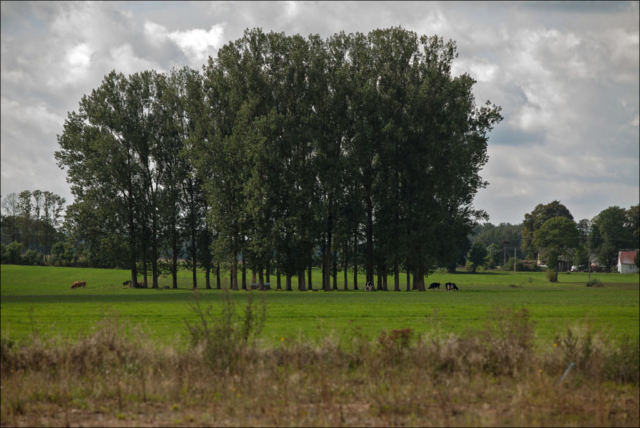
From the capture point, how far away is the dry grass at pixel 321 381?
407 inches

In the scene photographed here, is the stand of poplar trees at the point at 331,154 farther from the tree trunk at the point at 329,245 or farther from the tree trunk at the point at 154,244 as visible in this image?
the tree trunk at the point at 154,244

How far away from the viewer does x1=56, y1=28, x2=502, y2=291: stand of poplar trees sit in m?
54.0

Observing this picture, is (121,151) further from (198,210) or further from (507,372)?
(507,372)

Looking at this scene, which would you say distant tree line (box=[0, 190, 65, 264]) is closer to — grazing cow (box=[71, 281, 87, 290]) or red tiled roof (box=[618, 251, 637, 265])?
grazing cow (box=[71, 281, 87, 290])

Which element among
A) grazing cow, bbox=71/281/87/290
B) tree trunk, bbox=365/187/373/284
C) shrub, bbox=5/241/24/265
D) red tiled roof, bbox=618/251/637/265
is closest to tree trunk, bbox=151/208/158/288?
grazing cow, bbox=71/281/87/290

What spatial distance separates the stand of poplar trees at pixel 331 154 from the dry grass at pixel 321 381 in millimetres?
40417

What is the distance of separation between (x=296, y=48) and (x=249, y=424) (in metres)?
51.0

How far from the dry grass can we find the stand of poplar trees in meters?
40.4

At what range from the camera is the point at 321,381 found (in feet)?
38.0

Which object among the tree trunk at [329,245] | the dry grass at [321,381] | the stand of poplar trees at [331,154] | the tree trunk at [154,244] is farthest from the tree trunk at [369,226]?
the dry grass at [321,381]

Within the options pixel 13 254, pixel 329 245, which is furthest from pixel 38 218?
pixel 13 254

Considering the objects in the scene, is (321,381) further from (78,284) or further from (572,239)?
(572,239)

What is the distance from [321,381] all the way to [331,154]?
44.7 metres

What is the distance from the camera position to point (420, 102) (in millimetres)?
54219
